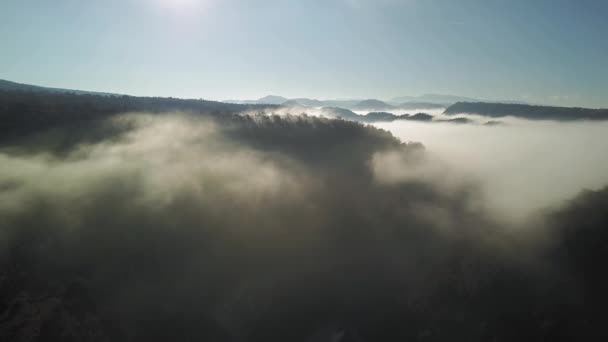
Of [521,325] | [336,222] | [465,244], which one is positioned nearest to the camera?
[521,325]

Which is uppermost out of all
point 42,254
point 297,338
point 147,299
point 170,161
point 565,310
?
point 170,161

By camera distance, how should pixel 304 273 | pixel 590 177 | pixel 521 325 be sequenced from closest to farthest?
1. pixel 521 325
2. pixel 304 273
3. pixel 590 177

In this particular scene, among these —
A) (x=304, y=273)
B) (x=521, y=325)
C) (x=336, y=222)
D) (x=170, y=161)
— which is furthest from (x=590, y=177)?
(x=170, y=161)

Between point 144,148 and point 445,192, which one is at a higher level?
point 144,148

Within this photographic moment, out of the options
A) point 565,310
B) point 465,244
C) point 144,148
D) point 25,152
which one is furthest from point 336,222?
point 25,152

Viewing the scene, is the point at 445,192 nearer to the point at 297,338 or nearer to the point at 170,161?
the point at 297,338

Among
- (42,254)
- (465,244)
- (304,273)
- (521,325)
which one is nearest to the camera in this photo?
(42,254)

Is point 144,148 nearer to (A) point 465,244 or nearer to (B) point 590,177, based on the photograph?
(A) point 465,244

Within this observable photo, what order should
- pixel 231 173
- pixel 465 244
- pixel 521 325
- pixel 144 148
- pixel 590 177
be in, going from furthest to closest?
1. pixel 590 177
2. pixel 144 148
3. pixel 231 173
4. pixel 465 244
5. pixel 521 325

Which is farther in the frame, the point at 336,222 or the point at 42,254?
the point at 336,222
